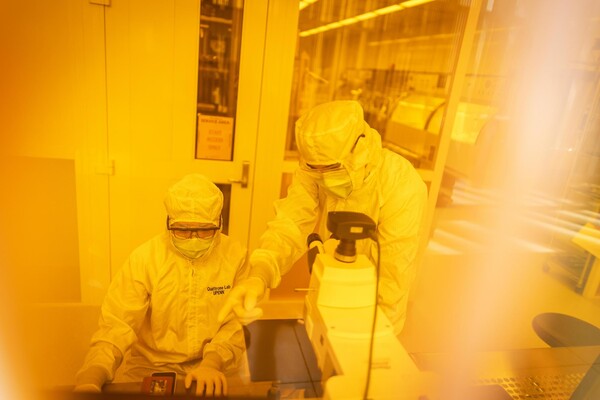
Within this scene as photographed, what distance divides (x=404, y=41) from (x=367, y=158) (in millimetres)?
1913

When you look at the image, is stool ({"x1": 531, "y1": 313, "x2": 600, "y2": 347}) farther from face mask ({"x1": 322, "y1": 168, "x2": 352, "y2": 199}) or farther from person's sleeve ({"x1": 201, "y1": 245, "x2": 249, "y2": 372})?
person's sleeve ({"x1": 201, "y1": 245, "x2": 249, "y2": 372})

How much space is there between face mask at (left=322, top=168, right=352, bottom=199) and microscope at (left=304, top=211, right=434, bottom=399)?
1.09 ft

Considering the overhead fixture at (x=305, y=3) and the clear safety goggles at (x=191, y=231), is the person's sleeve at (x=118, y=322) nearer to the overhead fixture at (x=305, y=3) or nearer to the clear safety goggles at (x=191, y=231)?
the clear safety goggles at (x=191, y=231)

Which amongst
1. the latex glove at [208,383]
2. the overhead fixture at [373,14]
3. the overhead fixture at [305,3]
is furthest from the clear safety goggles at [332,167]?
the overhead fixture at [373,14]

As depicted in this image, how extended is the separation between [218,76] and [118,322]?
1234 mm

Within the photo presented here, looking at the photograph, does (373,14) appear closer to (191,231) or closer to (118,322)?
(191,231)

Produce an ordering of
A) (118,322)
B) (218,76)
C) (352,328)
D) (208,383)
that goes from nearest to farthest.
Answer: (352,328) < (208,383) < (118,322) < (218,76)

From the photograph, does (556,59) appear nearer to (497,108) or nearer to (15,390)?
(497,108)

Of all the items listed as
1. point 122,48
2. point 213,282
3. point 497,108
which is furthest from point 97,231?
point 497,108

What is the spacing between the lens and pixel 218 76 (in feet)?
6.27

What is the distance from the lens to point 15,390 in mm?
655

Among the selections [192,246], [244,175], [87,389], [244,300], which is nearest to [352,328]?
[244,300]

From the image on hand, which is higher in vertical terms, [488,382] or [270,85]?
[270,85]

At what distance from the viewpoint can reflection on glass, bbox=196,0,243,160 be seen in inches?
72.5
